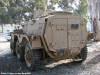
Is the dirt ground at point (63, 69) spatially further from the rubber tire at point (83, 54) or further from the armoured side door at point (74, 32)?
the armoured side door at point (74, 32)

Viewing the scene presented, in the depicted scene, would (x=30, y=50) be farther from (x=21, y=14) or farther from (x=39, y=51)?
(x=21, y=14)

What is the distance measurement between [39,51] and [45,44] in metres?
0.38

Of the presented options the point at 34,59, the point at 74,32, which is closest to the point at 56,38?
the point at 74,32

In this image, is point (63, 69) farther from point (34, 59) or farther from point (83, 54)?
point (83, 54)

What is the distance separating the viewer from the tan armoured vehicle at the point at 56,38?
8.97m

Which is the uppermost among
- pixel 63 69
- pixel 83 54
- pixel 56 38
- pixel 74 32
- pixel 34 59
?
pixel 74 32

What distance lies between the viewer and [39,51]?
9227 mm

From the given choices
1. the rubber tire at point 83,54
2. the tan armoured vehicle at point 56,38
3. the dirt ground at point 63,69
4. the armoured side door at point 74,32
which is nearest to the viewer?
the dirt ground at point 63,69

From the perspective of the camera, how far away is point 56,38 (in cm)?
909

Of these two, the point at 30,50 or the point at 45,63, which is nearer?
the point at 30,50

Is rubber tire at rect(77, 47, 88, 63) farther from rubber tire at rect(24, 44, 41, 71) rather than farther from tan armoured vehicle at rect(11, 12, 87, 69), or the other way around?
rubber tire at rect(24, 44, 41, 71)

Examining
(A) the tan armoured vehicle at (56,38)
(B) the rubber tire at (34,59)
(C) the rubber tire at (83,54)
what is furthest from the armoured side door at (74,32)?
(B) the rubber tire at (34,59)

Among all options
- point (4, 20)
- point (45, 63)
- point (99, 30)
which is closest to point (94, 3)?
point (99, 30)

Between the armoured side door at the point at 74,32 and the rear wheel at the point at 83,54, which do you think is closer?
the armoured side door at the point at 74,32
